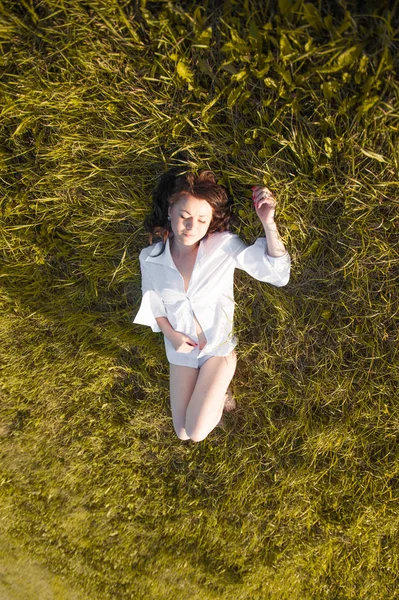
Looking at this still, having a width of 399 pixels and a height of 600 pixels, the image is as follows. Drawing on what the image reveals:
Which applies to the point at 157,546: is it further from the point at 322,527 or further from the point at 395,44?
the point at 395,44

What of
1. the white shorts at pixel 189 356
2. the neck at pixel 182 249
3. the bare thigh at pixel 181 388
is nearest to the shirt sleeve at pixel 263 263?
the neck at pixel 182 249

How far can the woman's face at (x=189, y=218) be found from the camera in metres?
2.46

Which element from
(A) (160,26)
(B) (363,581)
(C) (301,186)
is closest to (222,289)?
(C) (301,186)

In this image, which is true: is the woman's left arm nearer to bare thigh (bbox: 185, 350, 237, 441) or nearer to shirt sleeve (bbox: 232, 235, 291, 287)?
shirt sleeve (bbox: 232, 235, 291, 287)

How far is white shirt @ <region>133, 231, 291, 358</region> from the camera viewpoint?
8.79 feet

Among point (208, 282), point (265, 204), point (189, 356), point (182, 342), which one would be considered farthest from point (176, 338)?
point (265, 204)

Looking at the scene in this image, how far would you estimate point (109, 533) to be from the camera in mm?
3504

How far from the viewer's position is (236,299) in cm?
317

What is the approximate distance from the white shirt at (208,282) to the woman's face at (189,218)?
0.23 m

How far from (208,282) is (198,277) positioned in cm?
8

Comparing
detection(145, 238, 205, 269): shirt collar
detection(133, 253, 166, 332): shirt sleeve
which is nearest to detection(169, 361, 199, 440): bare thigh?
detection(133, 253, 166, 332): shirt sleeve

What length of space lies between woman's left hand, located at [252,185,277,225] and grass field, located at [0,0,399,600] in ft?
0.35

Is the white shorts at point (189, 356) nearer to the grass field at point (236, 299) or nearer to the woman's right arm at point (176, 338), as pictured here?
the woman's right arm at point (176, 338)

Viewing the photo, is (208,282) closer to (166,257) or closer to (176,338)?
(166,257)
